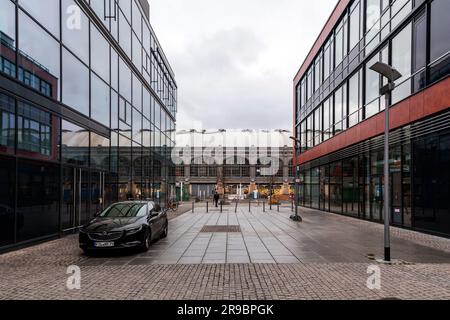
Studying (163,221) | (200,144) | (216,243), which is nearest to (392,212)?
(216,243)

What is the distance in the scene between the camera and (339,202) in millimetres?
24906

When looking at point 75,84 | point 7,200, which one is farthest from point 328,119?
point 7,200

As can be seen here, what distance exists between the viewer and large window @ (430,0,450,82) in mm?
12812

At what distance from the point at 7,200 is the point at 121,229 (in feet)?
11.3

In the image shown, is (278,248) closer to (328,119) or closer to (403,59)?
(403,59)

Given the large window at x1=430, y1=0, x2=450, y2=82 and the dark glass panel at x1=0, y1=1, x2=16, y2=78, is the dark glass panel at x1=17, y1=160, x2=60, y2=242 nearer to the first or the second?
the dark glass panel at x1=0, y1=1, x2=16, y2=78

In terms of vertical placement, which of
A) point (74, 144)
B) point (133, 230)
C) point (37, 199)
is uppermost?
point (74, 144)

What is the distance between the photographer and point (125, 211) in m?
11.0

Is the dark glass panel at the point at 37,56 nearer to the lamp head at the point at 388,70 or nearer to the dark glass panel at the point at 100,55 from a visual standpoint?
the dark glass panel at the point at 100,55

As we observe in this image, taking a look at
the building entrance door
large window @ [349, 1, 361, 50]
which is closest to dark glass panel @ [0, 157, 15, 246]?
the building entrance door

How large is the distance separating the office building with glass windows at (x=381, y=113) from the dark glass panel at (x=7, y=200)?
14.2 metres

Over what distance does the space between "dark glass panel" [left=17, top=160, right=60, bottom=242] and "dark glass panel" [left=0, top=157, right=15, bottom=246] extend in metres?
0.31
